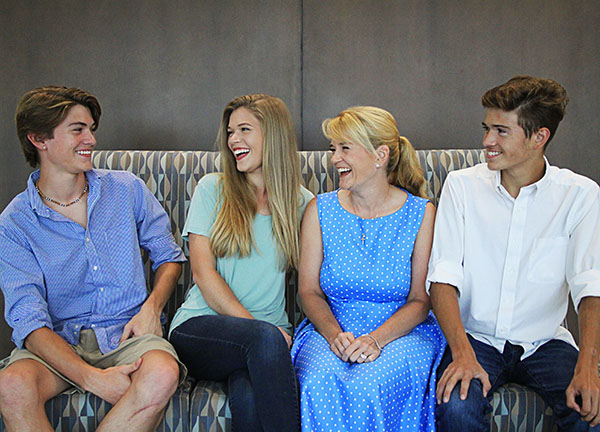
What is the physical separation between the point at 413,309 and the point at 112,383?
987 mm

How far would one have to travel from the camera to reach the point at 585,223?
6.99 feet

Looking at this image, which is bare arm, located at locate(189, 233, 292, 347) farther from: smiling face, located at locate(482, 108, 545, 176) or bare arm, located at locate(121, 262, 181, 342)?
smiling face, located at locate(482, 108, 545, 176)

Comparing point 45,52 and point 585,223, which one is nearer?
point 585,223

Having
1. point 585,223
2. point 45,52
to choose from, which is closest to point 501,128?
point 585,223

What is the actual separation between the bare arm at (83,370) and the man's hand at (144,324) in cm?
20

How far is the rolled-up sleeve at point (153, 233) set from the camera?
96.1 inches

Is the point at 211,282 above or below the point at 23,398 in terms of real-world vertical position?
above

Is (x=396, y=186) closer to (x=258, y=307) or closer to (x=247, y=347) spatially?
(x=258, y=307)

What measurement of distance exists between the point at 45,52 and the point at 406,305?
2239 millimetres

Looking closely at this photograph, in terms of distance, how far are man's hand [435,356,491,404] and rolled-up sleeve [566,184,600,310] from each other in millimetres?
384

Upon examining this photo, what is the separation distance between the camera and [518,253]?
2180 millimetres

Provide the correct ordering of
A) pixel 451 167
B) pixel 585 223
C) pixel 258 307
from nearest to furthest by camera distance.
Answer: pixel 585 223, pixel 258 307, pixel 451 167

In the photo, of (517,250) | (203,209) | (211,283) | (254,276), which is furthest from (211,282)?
(517,250)

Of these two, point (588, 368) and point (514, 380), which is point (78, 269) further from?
point (588, 368)
